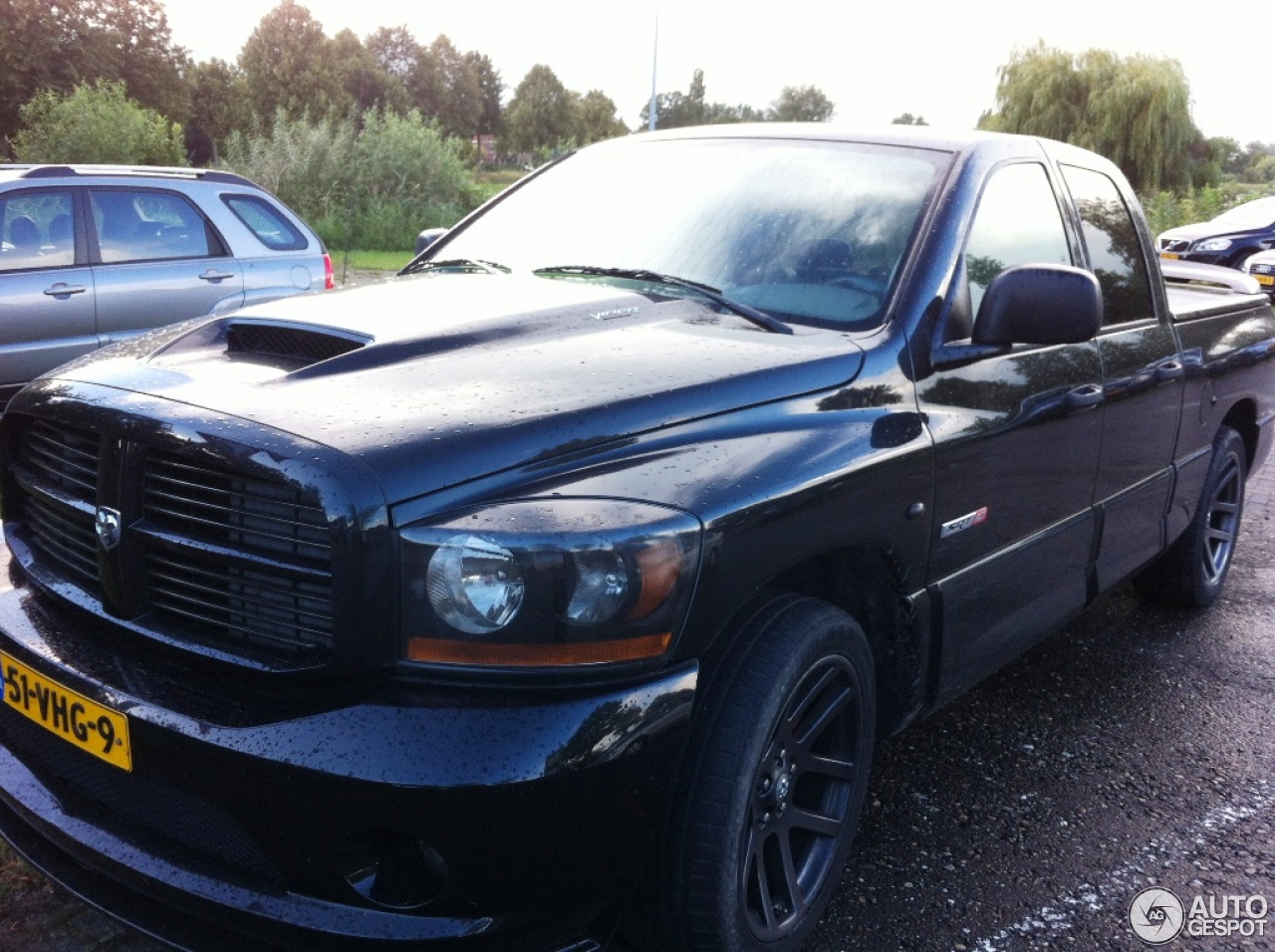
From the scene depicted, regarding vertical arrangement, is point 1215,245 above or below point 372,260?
above

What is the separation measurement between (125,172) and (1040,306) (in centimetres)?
665

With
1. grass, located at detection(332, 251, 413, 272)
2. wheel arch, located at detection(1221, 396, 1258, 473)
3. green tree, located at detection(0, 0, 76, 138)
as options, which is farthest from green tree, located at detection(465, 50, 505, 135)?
wheel arch, located at detection(1221, 396, 1258, 473)

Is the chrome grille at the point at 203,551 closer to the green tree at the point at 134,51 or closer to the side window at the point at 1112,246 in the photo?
the side window at the point at 1112,246

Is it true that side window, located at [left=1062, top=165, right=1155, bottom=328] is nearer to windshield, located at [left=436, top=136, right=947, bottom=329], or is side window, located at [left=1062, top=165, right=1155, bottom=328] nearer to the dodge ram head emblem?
windshield, located at [left=436, top=136, right=947, bottom=329]

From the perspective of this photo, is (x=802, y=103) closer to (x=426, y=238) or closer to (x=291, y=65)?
(x=291, y=65)

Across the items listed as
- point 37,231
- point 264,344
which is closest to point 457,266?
point 264,344

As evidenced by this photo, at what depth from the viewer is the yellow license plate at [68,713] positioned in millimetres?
2021

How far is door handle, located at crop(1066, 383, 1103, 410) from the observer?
3.24 m

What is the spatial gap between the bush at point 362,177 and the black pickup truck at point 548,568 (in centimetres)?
2219

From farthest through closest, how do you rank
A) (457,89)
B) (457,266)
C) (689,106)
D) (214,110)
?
(457,89) < (689,106) < (214,110) < (457,266)

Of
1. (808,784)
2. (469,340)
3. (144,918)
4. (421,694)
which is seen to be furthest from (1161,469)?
(144,918)

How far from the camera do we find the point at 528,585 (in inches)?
73.5

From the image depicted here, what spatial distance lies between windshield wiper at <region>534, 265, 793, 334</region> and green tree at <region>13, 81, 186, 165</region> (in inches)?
836

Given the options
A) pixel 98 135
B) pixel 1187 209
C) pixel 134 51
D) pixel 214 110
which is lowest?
pixel 1187 209
